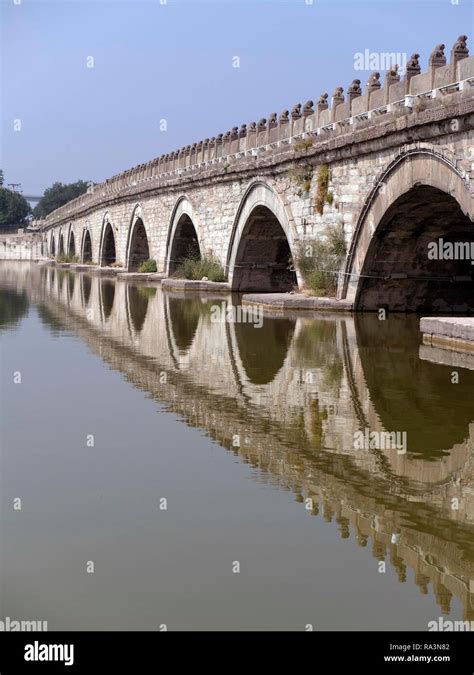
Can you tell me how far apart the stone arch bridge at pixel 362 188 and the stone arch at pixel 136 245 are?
9113 mm

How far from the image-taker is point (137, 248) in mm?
35969

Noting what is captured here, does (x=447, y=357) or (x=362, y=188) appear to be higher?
(x=362, y=188)

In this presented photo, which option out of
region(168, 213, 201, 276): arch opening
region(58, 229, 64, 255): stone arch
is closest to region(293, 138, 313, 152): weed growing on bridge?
region(168, 213, 201, 276): arch opening

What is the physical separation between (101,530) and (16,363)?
5.48 metres

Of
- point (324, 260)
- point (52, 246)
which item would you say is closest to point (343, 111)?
point (324, 260)

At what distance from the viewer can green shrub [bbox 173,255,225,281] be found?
22750 millimetres

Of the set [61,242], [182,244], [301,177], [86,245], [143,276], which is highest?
[61,242]

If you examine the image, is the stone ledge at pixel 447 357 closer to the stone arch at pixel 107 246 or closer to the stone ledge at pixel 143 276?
the stone ledge at pixel 143 276

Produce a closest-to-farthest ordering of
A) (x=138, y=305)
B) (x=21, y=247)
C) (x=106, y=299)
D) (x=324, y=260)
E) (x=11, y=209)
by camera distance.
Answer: (x=324, y=260) → (x=138, y=305) → (x=106, y=299) → (x=21, y=247) → (x=11, y=209)

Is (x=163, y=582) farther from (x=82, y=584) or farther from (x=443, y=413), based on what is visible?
(x=443, y=413)

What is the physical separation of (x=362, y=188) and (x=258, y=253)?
24.7ft

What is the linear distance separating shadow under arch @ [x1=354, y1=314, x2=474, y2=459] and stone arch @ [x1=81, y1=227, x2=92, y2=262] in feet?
131

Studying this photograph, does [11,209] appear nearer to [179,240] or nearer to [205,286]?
[179,240]

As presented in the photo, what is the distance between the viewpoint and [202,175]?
78.7 feet
